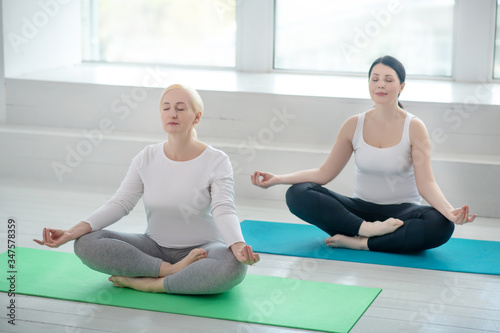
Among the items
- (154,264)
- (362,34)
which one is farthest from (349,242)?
(362,34)

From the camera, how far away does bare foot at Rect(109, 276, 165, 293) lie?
2.37 m

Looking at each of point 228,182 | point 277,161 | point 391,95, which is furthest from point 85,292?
point 277,161

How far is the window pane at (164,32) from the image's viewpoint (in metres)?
5.61

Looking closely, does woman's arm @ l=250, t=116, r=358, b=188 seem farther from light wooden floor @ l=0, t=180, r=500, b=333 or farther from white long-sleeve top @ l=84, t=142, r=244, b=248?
white long-sleeve top @ l=84, t=142, r=244, b=248

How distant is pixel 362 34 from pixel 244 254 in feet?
11.3

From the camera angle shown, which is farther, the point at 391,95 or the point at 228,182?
the point at 391,95

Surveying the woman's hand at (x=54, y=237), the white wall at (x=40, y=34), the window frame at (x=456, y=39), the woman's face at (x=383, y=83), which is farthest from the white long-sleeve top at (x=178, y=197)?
the window frame at (x=456, y=39)

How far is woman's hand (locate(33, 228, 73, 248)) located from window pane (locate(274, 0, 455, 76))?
3.46m

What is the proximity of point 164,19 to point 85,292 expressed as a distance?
3.68m

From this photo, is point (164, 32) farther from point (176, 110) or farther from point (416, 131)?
point (176, 110)

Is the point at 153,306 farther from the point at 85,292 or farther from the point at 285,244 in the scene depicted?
the point at 285,244

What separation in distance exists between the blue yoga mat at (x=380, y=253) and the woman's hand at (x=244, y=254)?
65 centimetres

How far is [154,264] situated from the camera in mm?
2387

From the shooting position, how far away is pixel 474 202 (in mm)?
3605
